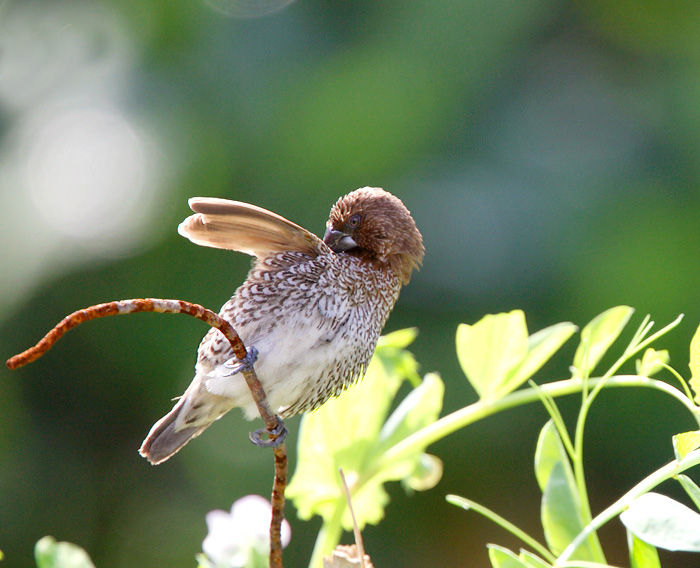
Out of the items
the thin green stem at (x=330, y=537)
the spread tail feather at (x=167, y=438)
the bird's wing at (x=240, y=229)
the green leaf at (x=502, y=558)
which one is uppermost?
the bird's wing at (x=240, y=229)

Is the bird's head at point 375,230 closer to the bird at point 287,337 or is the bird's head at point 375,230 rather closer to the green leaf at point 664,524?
the bird at point 287,337

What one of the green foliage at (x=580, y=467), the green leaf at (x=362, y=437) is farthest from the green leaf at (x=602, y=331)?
the green leaf at (x=362, y=437)

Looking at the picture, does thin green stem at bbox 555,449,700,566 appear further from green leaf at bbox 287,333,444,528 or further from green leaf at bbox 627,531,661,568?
green leaf at bbox 287,333,444,528

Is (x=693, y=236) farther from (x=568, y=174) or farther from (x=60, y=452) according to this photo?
(x=60, y=452)

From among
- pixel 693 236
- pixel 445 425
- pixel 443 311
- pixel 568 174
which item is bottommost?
pixel 445 425

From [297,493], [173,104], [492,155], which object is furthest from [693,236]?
[297,493]

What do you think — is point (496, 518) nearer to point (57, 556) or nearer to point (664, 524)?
point (664, 524)

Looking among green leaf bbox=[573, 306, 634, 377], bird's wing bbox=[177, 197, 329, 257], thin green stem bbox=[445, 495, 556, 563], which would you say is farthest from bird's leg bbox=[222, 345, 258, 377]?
green leaf bbox=[573, 306, 634, 377]
